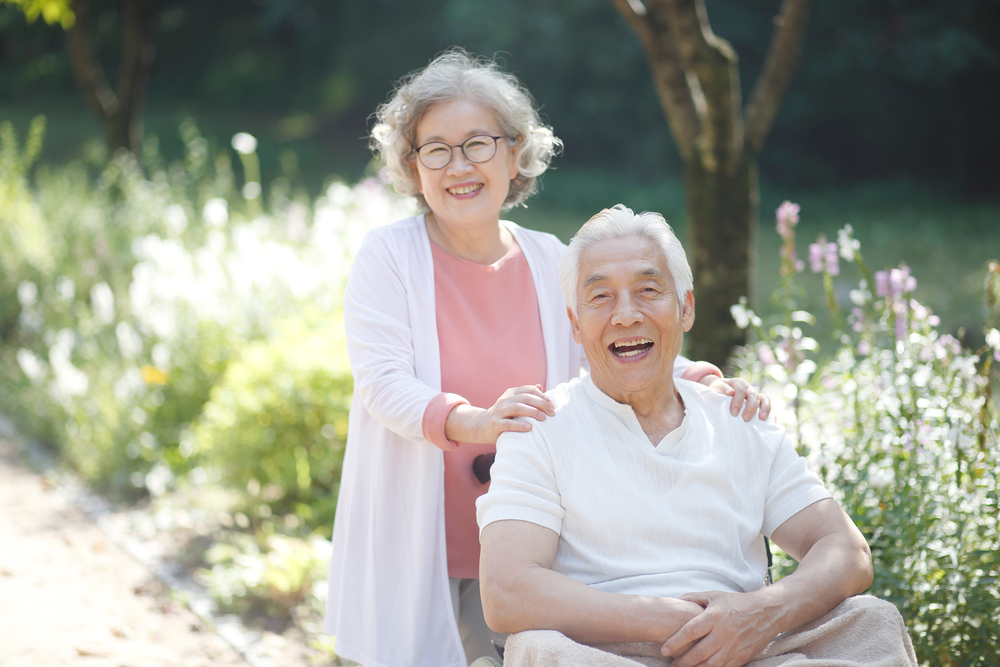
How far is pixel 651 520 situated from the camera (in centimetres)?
191

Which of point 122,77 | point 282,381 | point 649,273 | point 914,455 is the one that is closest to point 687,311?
point 649,273

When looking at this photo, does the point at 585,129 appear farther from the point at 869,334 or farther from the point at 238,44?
the point at 869,334

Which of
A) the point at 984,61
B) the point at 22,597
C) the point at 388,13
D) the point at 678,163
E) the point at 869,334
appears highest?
the point at 388,13

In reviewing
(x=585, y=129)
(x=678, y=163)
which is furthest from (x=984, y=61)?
(x=585, y=129)

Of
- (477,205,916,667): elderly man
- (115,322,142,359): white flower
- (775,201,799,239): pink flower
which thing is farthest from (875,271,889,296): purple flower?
(115,322,142,359): white flower

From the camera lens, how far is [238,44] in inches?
1019

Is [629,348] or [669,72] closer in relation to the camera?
[629,348]

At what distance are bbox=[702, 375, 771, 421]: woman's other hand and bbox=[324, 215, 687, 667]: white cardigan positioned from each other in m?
0.74

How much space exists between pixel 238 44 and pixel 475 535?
26494mm

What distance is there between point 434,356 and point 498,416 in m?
0.36

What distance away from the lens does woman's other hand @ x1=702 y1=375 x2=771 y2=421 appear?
2.10 m

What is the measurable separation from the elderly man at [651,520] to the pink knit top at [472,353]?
27 centimetres

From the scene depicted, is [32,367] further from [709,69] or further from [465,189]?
[709,69]

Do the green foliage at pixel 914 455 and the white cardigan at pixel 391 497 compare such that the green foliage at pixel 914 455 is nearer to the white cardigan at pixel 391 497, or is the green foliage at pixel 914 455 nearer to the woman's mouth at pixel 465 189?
the woman's mouth at pixel 465 189
